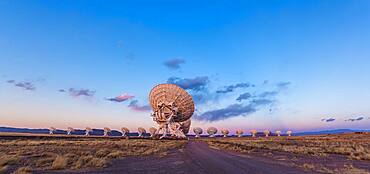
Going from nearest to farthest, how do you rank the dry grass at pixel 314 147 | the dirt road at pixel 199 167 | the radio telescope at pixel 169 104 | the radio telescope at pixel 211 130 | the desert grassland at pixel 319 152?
the dirt road at pixel 199 167 < the desert grassland at pixel 319 152 < the dry grass at pixel 314 147 < the radio telescope at pixel 169 104 < the radio telescope at pixel 211 130

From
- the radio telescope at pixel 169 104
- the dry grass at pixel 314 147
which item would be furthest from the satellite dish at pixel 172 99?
the dry grass at pixel 314 147

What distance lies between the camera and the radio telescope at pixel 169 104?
69.9 m

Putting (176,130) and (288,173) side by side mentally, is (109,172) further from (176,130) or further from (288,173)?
(176,130)

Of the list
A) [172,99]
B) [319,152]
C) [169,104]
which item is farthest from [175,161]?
[172,99]

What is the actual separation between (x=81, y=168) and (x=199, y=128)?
129 m

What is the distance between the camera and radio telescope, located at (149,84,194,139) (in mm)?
69944

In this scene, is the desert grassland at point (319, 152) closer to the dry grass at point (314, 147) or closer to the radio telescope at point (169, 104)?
the dry grass at point (314, 147)

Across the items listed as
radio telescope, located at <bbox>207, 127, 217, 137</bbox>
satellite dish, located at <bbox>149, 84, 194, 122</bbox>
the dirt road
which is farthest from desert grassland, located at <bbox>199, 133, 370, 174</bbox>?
radio telescope, located at <bbox>207, 127, 217, 137</bbox>

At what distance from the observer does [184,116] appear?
247ft

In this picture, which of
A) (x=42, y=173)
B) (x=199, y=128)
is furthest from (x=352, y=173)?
(x=199, y=128)

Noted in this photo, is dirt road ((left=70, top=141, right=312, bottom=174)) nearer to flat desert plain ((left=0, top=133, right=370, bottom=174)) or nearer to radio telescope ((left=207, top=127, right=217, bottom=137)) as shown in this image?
flat desert plain ((left=0, top=133, right=370, bottom=174))

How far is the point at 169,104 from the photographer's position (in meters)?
70.3

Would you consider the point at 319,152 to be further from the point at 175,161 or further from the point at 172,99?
the point at 172,99

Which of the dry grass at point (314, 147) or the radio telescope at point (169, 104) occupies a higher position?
the radio telescope at point (169, 104)
